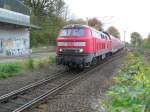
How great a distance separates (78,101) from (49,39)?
57.6 m

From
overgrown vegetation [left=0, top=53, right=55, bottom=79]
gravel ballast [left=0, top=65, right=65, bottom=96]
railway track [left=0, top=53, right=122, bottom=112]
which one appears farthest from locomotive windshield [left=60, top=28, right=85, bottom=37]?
railway track [left=0, top=53, right=122, bottom=112]

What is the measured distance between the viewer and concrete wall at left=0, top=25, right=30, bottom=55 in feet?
143

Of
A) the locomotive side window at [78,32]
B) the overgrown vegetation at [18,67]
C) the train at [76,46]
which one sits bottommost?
the overgrown vegetation at [18,67]

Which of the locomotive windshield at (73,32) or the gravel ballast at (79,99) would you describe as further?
the locomotive windshield at (73,32)

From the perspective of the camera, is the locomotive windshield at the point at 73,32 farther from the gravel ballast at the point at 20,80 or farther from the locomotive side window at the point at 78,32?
the gravel ballast at the point at 20,80

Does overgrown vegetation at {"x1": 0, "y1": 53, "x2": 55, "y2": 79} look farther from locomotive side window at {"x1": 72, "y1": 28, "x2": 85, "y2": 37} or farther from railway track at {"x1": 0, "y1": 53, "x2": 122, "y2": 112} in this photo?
locomotive side window at {"x1": 72, "y1": 28, "x2": 85, "y2": 37}

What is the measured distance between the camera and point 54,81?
17.8 metres

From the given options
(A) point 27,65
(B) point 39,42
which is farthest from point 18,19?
(A) point 27,65

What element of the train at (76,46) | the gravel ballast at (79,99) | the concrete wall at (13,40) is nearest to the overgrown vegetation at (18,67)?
the train at (76,46)

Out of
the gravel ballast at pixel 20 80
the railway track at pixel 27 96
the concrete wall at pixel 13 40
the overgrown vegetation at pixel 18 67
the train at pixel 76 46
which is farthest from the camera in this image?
the concrete wall at pixel 13 40

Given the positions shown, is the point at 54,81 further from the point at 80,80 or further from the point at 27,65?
the point at 27,65

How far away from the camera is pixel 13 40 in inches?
1827

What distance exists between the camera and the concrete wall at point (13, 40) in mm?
43500

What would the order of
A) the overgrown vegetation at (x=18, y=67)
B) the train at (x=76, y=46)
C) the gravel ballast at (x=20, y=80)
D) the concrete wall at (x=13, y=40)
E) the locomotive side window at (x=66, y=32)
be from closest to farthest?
1. the gravel ballast at (x=20, y=80)
2. the overgrown vegetation at (x=18, y=67)
3. the train at (x=76, y=46)
4. the locomotive side window at (x=66, y=32)
5. the concrete wall at (x=13, y=40)
